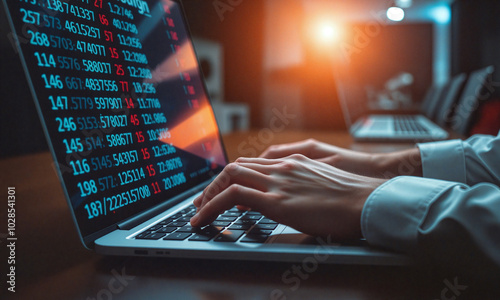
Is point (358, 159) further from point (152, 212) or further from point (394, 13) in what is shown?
point (394, 13)

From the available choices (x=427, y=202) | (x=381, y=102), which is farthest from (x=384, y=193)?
(x=381, y=102)

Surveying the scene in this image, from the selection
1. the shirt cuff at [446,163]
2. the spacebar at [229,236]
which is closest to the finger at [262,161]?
the spacebar at [229,236]

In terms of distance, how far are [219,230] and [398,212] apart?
0.20m

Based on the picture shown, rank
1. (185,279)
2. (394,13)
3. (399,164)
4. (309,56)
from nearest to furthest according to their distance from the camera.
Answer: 1. (185,279)
2. (399,164)
3. (394,13)
4. (309,56)

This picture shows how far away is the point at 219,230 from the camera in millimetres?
461

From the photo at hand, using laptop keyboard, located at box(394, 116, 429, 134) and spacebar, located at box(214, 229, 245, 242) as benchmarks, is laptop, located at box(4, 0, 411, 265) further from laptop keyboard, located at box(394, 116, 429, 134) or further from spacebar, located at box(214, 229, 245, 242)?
laptop keyboard, located at box(394, 116, 429, 134)

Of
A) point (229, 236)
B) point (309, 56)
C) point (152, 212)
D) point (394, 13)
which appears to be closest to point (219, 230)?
point (229, 236)

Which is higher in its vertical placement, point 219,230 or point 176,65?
point 176,65

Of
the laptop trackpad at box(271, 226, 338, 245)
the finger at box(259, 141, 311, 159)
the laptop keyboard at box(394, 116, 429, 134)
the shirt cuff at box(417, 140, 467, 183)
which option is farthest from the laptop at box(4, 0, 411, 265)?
the laptop keyboard at box(394, 116, 429, 134)

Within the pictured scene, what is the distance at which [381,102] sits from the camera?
8547 millimetres

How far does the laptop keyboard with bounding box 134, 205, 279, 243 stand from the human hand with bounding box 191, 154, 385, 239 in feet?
0.06

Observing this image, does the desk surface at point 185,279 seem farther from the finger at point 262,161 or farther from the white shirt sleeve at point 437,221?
the finger at point 262,161

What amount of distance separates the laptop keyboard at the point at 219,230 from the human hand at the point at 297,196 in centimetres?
2

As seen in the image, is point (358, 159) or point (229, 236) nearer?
point (229, 236)
